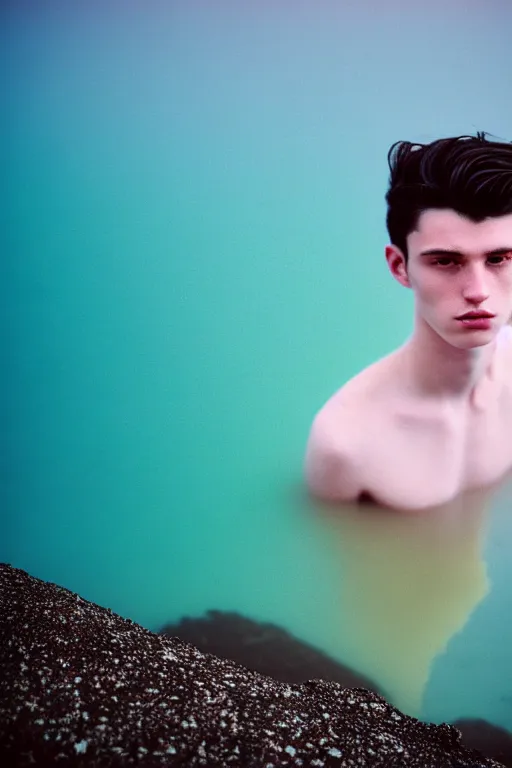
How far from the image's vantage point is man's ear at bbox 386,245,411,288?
2092 mm

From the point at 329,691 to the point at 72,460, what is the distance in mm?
1086

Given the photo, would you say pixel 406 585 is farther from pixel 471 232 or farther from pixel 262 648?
pixel 471 232

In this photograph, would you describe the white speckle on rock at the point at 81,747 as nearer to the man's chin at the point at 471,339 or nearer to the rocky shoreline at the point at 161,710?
the rocky shoreline at the point at 161,710

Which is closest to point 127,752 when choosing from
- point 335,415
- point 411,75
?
point 335,415

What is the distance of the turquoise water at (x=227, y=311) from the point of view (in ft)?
6.86

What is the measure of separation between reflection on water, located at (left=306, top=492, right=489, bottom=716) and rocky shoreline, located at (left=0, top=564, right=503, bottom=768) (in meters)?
0.12

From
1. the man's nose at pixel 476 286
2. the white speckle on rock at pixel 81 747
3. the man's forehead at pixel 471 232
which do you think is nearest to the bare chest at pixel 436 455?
the man's nose at pixel 476 286

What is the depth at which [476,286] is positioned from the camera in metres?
1.97

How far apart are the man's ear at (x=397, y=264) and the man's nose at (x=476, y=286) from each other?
19 centimetres

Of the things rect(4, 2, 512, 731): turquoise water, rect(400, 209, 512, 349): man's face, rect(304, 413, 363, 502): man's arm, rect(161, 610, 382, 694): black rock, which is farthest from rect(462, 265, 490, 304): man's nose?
rect(161, 610, 382, 694): black rock

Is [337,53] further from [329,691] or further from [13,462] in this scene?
[329,691]

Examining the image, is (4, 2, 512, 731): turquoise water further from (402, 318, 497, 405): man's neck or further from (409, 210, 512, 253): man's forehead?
(409, 210, 512, 253): man's forehead

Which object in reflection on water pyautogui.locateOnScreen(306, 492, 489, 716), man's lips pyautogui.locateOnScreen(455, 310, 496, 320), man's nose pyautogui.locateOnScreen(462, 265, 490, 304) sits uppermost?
man's nose pyautogui.locateOnScreen(462, 265, 490, 304)

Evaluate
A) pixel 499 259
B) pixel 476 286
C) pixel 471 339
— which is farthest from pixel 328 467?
pixel 499 259
